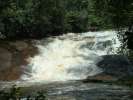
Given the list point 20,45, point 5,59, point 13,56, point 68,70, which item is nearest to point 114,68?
point 68,70

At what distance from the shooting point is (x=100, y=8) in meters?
10.0

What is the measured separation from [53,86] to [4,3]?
5317mm

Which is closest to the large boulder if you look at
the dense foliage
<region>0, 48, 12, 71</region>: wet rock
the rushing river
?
the rushing river

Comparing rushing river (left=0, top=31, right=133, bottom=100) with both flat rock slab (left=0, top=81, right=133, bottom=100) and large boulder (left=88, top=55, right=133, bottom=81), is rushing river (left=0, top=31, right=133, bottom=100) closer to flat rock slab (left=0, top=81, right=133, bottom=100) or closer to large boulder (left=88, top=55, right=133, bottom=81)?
flat rock slab (left=0, top=81, right=133, bottom=100)

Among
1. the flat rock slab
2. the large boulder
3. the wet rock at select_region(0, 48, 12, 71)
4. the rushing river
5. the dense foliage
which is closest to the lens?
the flat rock slab

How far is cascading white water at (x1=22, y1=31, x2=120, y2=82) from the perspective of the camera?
945 inches

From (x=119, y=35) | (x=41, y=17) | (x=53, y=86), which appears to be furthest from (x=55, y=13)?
(x=119, y=35)

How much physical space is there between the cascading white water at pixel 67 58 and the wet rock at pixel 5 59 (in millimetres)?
1340

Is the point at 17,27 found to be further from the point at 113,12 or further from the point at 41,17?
the point at 113,12

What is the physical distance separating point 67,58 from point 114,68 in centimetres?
439

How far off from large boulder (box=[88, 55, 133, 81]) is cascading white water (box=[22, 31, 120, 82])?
559mm

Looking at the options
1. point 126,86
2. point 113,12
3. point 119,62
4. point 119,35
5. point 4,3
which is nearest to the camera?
point 113,12

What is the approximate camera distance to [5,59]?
26.4 meters

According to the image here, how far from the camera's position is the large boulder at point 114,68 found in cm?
2227
